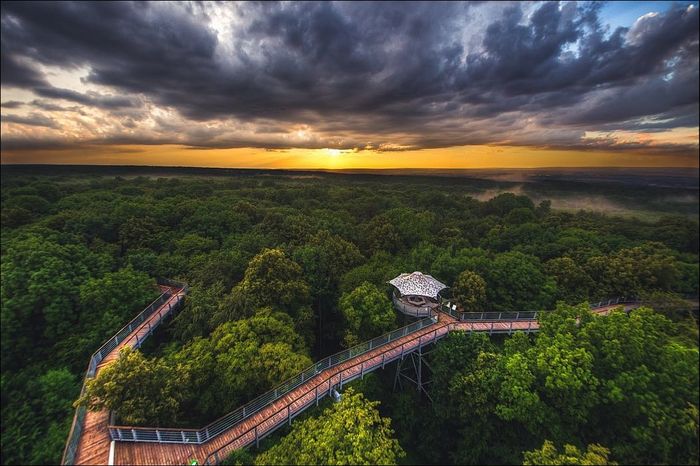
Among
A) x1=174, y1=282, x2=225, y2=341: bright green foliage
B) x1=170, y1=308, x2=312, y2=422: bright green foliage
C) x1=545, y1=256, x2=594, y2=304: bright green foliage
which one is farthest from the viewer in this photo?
x1=545, y1=256, x2=594, y2=304: bright green foliage

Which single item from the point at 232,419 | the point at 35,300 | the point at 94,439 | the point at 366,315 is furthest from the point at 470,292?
the point at 35,300

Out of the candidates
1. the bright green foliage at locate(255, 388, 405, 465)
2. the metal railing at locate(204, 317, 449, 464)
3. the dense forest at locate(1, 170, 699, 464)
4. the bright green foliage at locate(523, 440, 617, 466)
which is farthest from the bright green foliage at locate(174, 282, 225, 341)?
the bright green foliage at locate(523, 440, 617, 466)

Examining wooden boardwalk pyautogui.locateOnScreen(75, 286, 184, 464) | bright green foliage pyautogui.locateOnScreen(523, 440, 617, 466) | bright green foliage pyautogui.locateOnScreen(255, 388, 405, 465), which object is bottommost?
bright green foliage pyautogui.locateOnScreen(523, 440, 617, 466)

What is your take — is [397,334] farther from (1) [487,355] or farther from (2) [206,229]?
(2) [206,229]

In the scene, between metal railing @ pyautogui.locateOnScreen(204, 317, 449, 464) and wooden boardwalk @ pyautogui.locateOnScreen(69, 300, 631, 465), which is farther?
metal railing @ pyautogui.locateOnScreen(204, 317, 449, 464)

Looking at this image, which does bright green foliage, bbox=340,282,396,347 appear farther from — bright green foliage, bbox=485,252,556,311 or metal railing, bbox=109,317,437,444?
→ bright green foliage, bbox=485,252,556,311

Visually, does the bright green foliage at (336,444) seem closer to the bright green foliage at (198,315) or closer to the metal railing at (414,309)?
the bright green foliage at (198,315)
